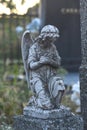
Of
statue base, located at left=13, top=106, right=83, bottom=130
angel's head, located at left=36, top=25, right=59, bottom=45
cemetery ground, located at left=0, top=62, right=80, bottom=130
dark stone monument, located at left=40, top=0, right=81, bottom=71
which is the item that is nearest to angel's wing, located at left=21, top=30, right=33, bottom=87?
angel's head, located at left=36, top=25, right=59, bottom=45

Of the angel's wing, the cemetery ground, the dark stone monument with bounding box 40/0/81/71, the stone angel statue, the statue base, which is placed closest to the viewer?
the statue base

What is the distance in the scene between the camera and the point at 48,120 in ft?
21.5

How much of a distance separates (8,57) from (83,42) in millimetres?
9169

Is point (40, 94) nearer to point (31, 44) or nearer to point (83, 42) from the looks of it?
point (31, 44)

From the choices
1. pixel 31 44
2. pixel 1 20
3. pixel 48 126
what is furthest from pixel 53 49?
pixel 1 20

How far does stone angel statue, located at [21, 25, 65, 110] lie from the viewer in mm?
6676

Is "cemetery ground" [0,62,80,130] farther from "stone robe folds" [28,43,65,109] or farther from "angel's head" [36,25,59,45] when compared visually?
"angel's head" [36,25,59,45]

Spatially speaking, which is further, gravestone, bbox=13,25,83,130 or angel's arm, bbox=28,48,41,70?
angel's arm, bbox=28,48,41,70

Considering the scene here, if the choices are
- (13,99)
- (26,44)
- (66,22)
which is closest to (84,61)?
(26,44)

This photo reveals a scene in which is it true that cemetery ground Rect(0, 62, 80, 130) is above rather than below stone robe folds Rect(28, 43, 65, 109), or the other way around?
below

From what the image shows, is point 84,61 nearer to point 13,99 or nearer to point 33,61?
point 33,61

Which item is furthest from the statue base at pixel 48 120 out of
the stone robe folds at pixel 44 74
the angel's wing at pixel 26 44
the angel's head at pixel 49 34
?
the angel's head at pixel 49 34

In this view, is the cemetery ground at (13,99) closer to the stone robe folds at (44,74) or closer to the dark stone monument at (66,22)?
the stone robe folds at (44,74)

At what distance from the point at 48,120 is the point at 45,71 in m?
0.58
